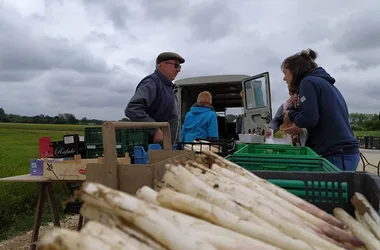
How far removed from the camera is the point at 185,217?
34.9 inches

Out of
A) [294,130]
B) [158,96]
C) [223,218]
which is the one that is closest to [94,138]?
[158,96]

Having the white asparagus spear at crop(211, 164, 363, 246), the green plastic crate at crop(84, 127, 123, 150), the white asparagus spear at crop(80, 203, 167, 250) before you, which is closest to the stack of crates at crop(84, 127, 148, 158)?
the green plastic crate at crop(84, 127, 123, 150)

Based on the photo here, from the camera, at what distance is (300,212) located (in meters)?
1.17

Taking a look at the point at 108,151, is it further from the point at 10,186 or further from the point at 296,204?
the point at 10,186

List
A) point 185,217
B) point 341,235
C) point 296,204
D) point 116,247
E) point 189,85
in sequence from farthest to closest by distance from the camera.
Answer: point 189,85
point 296,204
point 341,235
point 185,217
point 116,247

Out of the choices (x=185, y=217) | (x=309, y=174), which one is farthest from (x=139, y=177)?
(x=309, y=174)

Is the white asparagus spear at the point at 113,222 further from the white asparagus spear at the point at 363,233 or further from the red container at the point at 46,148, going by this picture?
the red container at the point at 46,148

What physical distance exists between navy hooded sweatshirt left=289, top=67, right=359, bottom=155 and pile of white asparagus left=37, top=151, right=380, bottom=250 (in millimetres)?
1547

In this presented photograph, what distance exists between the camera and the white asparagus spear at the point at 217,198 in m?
0.98

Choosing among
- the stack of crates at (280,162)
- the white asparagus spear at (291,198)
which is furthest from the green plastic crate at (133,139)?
the white asparagus spear at (291,198)

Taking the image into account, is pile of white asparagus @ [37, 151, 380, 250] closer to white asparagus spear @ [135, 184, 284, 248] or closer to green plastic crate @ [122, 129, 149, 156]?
white asparagus spear @ [135, 184, 284, 248]

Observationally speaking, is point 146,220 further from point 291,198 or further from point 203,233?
point 291,198

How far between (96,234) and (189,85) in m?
7.89

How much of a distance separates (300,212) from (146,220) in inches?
22.8
